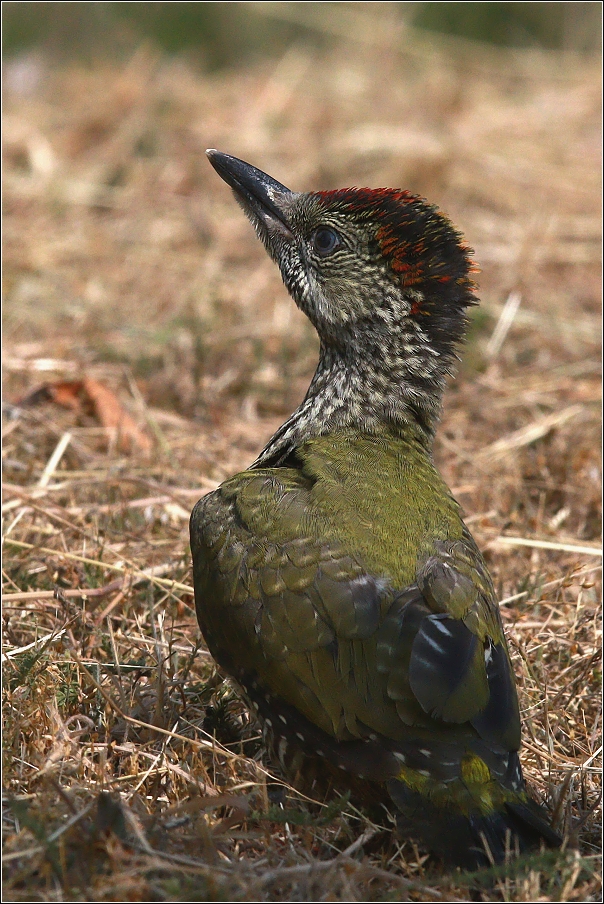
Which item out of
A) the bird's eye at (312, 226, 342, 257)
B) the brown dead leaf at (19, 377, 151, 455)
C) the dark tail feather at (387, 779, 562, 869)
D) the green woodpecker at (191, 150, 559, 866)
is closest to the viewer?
the dark tail feather at (387, 779, 562, 869)

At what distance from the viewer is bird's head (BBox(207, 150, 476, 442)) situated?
12.8 ft

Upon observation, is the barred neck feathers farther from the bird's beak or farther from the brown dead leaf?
the brown dead leaf

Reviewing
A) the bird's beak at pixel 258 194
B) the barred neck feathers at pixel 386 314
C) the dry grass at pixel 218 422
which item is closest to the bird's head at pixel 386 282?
the barred neck feathers at pixel 386 314

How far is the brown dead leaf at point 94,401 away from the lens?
5598mm

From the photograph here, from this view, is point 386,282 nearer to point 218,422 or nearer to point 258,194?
point 258,194

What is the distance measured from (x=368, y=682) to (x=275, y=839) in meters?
0.50

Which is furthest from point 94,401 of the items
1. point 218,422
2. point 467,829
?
point 467,829

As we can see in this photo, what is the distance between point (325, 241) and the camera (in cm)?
415

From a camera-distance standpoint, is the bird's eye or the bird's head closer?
the bird's head

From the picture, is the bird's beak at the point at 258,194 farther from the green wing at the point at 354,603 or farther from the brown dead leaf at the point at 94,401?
the brown dead leaf at the point at 94,401

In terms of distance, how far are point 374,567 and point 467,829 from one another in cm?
76

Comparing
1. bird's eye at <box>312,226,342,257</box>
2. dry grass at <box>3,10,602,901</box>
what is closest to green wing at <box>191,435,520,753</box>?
dry grass at <box>3,10,602,901</box>

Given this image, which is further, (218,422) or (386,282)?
(218,422)

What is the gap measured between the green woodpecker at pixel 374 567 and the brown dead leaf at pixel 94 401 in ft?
5.20
